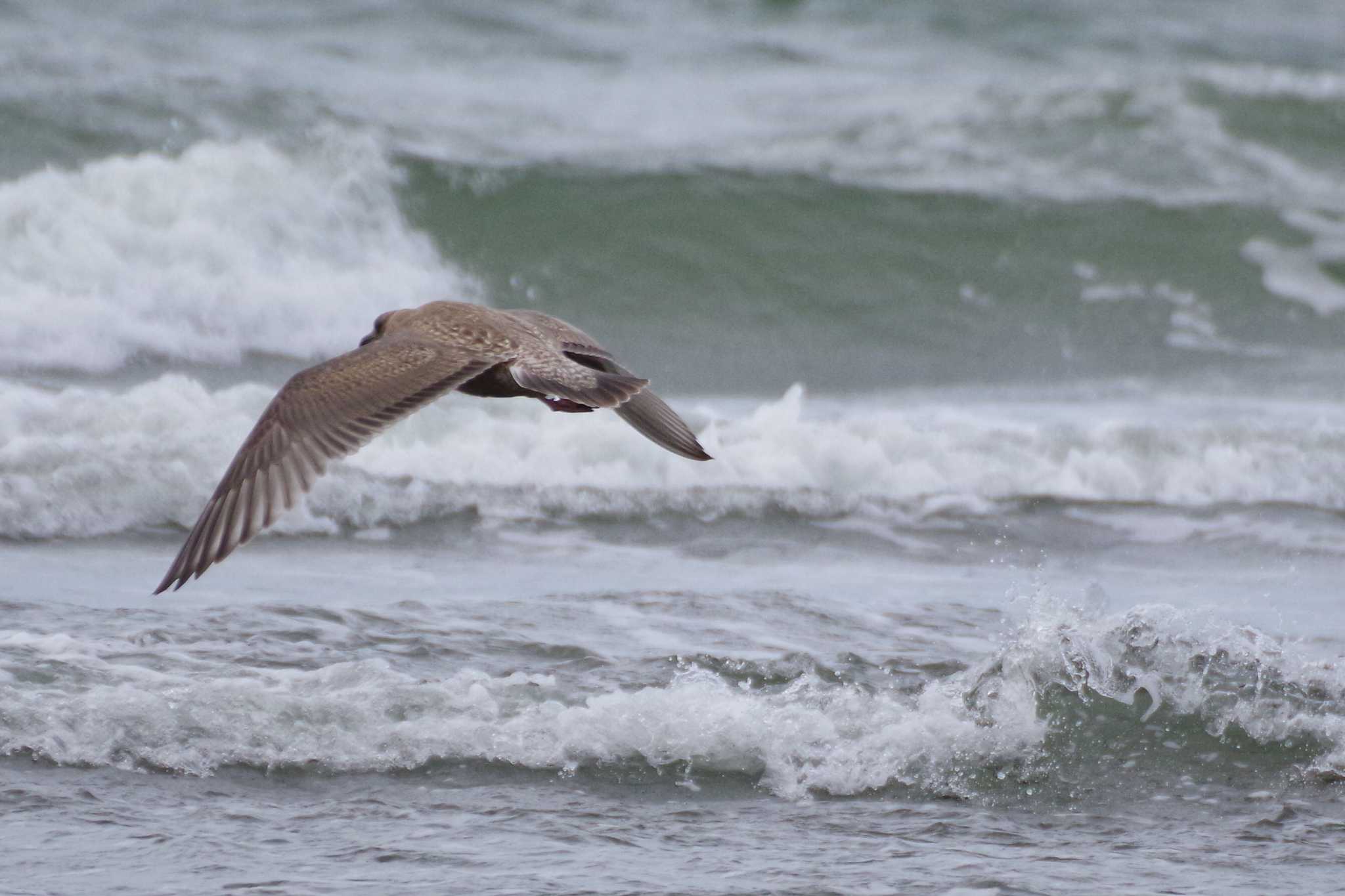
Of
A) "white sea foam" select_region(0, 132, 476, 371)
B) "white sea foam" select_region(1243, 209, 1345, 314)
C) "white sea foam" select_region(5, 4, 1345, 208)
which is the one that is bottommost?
"white sea foam" select_region(0, 132, 476, 371)

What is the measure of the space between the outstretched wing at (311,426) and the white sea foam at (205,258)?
13.3 ft

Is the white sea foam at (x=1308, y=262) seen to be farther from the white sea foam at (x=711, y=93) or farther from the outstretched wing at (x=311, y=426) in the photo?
the outstretched wing at (x=311, y=426)

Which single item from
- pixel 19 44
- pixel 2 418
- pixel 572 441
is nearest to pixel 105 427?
pixel 2 418

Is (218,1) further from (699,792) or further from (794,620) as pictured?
(699,792)

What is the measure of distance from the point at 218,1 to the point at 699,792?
33.2 ft

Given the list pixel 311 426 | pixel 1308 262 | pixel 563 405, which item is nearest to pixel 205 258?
pixel 563 405

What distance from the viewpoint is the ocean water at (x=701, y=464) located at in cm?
382

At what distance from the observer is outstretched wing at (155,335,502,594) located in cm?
382

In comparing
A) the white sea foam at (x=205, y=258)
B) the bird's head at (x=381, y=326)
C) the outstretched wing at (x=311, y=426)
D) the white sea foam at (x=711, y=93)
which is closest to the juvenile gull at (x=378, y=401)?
the outstretched wing at (x=311, y=426)

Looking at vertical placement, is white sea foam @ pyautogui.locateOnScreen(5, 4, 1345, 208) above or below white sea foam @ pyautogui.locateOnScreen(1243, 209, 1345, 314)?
above

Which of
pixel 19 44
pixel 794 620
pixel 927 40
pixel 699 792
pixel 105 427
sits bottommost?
pixel 699 792

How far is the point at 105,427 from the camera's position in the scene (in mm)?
6527

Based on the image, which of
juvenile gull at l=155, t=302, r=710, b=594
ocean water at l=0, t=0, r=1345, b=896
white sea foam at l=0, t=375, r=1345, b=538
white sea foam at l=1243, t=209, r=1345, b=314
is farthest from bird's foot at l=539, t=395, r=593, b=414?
white sea foam at l=1243, t=209, r=1345, b=314

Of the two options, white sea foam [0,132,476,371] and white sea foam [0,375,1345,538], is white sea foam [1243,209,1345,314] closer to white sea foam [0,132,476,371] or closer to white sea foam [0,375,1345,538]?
white sea foam [0,375,1345,538]
